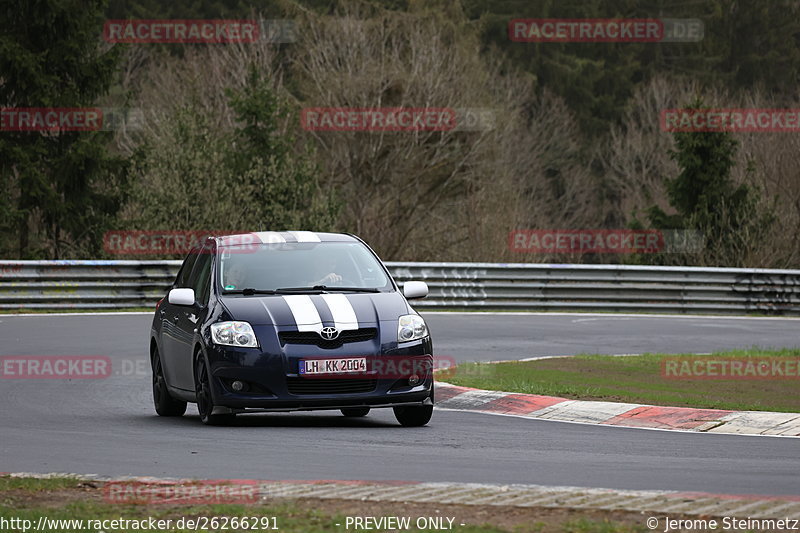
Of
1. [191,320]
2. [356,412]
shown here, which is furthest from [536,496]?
[356,412]

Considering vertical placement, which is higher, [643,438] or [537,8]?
[537,8]

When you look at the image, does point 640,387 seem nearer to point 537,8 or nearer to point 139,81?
point 139,81

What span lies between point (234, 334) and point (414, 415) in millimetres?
1698

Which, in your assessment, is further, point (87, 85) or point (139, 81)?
point (139, 81)

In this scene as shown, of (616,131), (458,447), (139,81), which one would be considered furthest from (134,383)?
(616,131)

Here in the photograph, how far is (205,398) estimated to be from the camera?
12141 millimetres

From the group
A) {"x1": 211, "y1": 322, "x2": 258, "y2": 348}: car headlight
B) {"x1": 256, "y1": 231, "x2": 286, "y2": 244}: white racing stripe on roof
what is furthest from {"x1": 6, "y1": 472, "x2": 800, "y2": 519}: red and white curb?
{"x1": 256, "y1": 231, "x2": 286, "y2": 244}: white racing stripe on roof

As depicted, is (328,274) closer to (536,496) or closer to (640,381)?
(640,381)

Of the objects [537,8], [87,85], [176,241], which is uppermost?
[537,8]

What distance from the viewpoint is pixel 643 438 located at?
38.4ft

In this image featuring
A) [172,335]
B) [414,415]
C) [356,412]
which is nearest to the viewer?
[414,415]

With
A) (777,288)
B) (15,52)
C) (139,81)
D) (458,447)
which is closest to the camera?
(458,447)

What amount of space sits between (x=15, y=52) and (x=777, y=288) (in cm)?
2107

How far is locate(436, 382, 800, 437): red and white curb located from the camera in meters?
12.6
